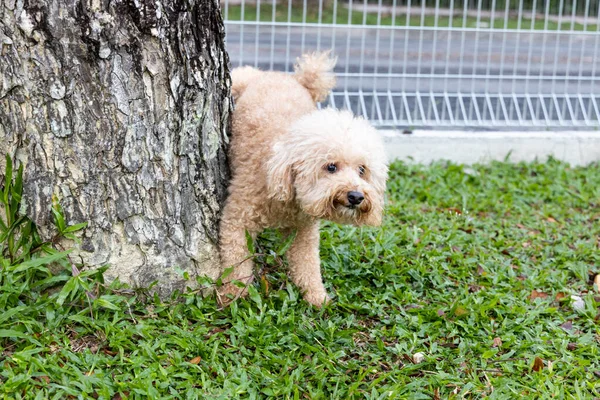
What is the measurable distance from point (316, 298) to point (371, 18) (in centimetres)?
327

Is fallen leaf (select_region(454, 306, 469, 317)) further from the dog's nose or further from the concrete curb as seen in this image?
the concrete curb

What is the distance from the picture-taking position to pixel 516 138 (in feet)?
21.4

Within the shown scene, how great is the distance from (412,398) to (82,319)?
4.69 ft

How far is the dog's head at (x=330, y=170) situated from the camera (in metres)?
3.50

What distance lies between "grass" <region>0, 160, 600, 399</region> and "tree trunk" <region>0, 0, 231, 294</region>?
233 mm

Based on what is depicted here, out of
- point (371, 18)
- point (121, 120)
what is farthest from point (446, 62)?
point (121, 120)

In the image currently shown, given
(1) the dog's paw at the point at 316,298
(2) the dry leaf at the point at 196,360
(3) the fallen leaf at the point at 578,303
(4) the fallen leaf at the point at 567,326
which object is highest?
(1) the dog's paw at the point at 316,298

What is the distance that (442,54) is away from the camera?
6465mm

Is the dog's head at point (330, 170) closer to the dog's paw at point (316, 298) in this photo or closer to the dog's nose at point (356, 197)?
the dog's nose at point (356, 197)

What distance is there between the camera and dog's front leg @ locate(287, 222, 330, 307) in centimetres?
397

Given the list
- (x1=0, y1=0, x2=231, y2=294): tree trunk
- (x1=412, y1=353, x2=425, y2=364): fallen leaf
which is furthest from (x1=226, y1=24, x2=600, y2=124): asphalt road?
(x1=412, y1=353, x2=425, y2=364): fallen leaf

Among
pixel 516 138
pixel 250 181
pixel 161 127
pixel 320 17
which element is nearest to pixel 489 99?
pixel 516 138

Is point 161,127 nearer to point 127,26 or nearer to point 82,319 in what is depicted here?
point 127,26

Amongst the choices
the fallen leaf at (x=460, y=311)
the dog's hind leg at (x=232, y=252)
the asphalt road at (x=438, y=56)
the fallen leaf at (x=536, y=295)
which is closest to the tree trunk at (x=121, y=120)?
the dog's hind leg at (x=232, y=252)
